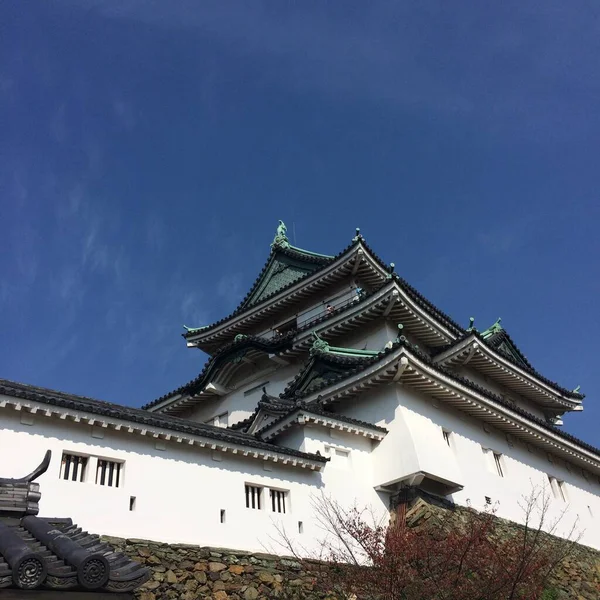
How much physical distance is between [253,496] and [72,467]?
425 centimetres

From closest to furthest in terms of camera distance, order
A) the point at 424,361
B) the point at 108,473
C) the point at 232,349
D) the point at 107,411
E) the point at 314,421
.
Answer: the point at 108,473, the point at 107,411, the point at 314,421, the point at 424,361, the point at 232,349

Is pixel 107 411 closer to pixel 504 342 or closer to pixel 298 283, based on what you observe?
pixel 298 283

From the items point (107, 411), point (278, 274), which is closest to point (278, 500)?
point (107, 411)

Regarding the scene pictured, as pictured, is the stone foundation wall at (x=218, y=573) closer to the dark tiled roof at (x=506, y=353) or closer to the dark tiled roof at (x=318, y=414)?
the dark tiled roof at (x=318, y=414)

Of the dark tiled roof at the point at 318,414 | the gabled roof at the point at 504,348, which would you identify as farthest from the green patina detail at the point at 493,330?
the dark tiled roof at the point at 318,414

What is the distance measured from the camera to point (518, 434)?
830 inches

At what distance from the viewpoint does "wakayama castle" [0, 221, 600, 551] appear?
1184 cm

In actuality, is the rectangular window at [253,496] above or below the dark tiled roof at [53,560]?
above

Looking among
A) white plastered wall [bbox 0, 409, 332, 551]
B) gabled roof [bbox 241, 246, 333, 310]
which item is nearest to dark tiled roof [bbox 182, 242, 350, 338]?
gabled roof [bbox 241, 246, 333, 310]

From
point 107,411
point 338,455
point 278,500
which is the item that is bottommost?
point 278,500

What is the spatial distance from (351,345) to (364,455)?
7175 millimetres

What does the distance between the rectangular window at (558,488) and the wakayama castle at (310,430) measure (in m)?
0.09

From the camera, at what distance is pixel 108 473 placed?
1198 cm

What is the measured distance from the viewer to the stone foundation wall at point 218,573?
1089 cm
